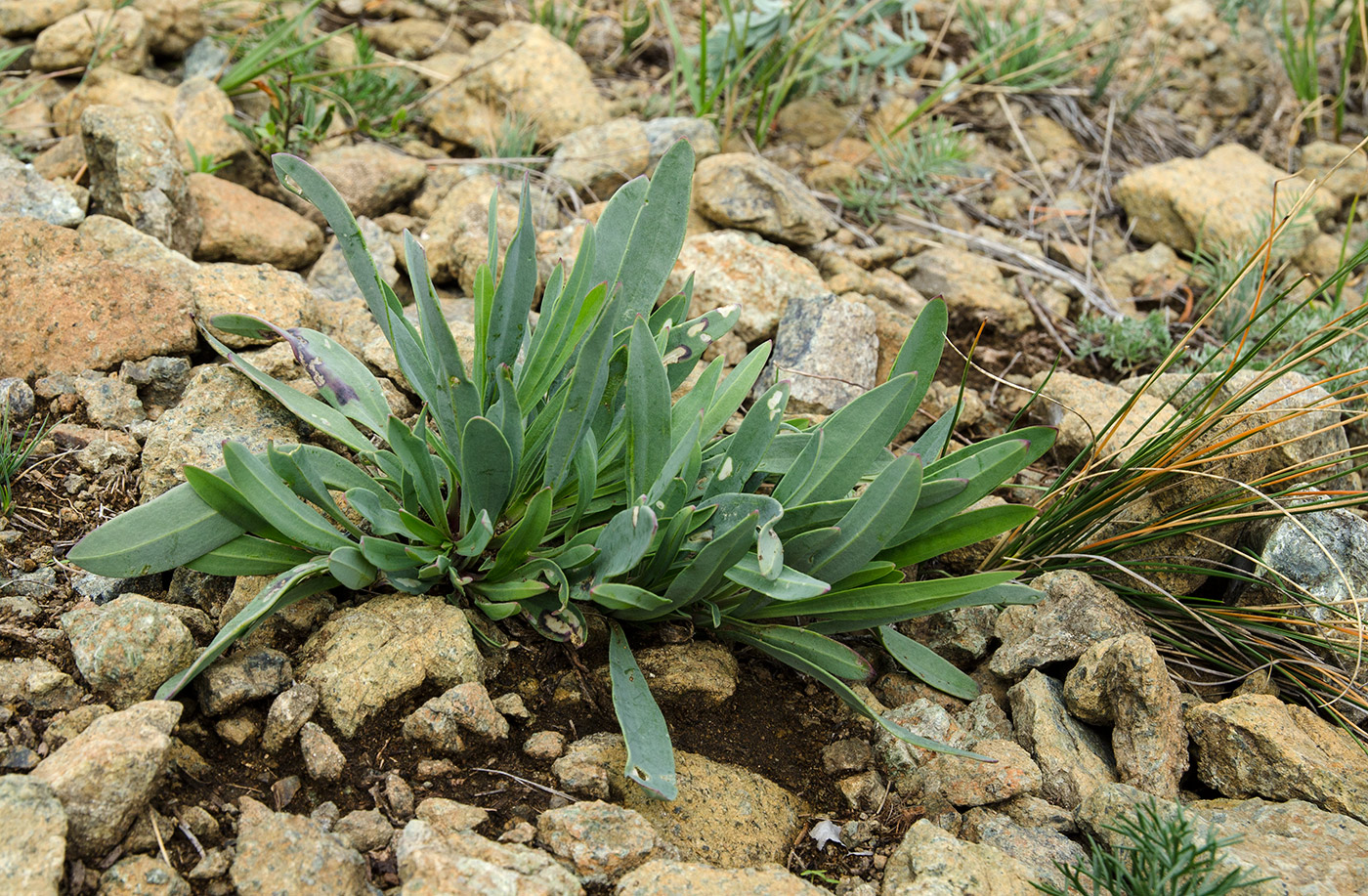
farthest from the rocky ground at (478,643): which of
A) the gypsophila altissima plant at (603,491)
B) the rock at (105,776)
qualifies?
the gypsophila altissima plant at (603,491)

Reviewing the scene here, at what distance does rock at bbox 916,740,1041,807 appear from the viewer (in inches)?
73.0

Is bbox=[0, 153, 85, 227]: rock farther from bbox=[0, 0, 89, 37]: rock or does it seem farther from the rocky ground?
bbox=[0, 0, 89, 37]: rock

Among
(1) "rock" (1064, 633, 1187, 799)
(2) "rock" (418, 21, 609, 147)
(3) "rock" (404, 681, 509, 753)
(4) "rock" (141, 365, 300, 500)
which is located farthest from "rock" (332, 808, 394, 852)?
(2) "rock" (418, 21, 609, 147)

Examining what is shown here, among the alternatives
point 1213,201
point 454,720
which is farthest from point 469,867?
point 1213,201

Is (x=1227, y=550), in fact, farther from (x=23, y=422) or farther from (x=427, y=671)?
(x=23, y=422)

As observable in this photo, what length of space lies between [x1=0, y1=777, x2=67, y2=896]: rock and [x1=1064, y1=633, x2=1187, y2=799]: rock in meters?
1.80

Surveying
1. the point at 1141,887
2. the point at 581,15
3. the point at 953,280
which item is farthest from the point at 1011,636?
the point at 581,15

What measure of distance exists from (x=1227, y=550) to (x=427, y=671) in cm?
187

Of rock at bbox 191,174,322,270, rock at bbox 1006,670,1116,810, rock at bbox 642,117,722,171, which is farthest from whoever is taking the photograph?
rock at bbox 642,117,722,171

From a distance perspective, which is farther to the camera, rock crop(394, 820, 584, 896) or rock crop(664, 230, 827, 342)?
rock crop(664, 230, 827, 342)

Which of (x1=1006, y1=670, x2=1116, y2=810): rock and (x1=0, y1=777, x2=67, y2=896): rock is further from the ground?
(x1=0, y1=777, x2=67, y2=896): rock

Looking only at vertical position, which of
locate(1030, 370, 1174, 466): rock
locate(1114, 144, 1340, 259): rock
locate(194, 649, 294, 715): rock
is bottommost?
locate(194, 649, 294, 715): rock

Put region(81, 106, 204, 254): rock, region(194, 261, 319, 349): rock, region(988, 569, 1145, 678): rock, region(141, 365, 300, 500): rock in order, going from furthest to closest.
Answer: region(81, 106, 204, 254): rock < region(194, 261, 319, 349): rock < region(988, 569, 1145, 678): rock < region(141, 365, 300, 500): rock

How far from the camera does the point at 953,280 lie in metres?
3.42
